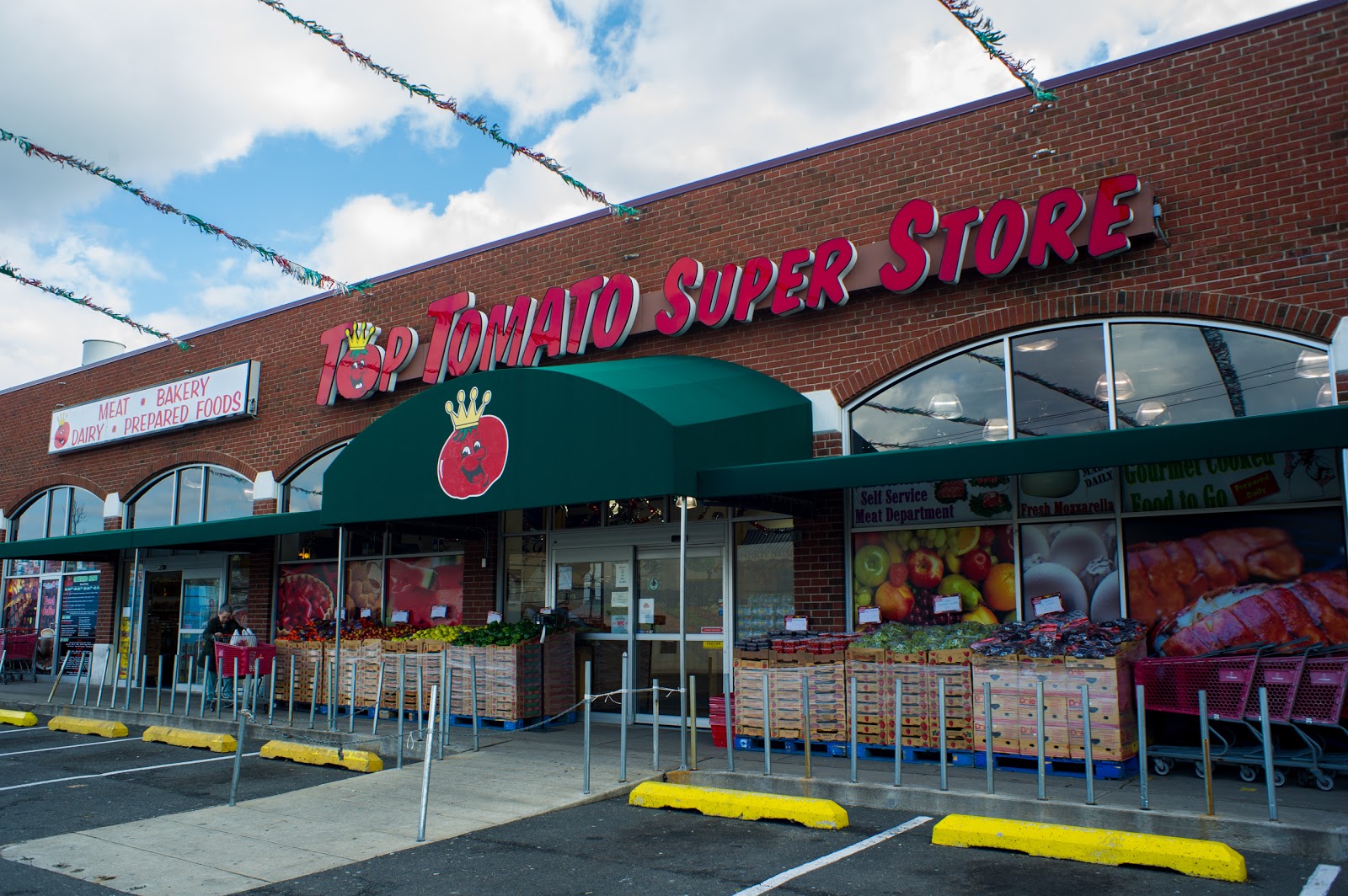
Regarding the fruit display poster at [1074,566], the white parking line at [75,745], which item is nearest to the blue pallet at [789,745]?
the fruit display poster at [1074,566]

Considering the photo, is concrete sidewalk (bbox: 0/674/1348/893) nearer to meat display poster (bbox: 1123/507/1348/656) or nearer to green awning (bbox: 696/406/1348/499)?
meat display poster (bbox: 1123/507/1348/656)

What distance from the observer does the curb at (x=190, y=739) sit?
40.9 ft

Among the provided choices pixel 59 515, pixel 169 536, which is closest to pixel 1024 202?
pixel 169 536

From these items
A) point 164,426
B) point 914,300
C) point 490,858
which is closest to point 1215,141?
point 914,300

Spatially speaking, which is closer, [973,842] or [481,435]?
[973,842]

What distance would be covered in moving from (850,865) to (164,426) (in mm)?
17137

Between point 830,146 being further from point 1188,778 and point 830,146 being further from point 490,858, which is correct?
point 490,858

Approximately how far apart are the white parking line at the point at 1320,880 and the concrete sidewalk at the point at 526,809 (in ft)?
0.78

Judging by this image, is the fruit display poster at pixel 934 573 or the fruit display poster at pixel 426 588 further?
the fruit display poster at pixel 426 588

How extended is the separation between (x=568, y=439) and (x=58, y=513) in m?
17.2

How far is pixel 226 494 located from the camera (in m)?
18.9

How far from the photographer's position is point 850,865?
6.79m

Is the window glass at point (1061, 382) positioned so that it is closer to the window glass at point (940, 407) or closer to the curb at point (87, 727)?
the window glass at point (940, 407)

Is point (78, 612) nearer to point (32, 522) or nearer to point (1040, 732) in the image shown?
point (32, 522)
